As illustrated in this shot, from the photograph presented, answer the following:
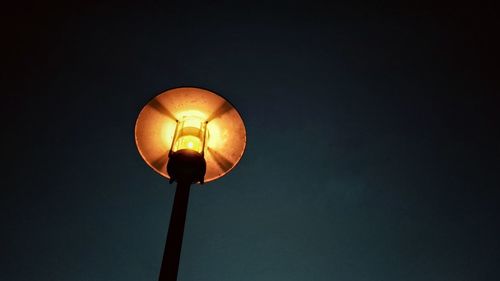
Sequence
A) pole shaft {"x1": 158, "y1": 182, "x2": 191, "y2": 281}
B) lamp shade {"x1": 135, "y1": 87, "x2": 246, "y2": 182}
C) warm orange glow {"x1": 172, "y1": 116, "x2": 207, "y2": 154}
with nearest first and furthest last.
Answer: pole shaft {"x1": 158, "y1": 182, "x2": 191, "y2": 281} < warm orange glow {"x1": 172, "y1": 116, "x2": 207, "y2": 154} < lamp shade {"x1": 135, "y1": 87, "x2": 246, "y2": 182}

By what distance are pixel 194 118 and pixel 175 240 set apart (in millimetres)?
945

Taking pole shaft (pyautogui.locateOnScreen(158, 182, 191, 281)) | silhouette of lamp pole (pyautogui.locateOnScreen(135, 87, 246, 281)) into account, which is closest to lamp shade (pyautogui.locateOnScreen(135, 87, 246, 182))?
silhouette of lamp pole (pyautogui.locateOnScreen(135, 87, 246, 281))

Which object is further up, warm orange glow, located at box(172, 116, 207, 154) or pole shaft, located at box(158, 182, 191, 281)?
warm orange glow, located at box(172, 116, 207, 154)

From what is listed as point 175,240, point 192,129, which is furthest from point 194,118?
point 175,240

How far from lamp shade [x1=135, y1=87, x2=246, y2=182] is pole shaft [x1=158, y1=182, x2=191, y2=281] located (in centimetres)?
46

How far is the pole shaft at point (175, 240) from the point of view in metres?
1.72

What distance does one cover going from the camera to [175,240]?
1838mm

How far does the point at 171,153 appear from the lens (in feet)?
7.68

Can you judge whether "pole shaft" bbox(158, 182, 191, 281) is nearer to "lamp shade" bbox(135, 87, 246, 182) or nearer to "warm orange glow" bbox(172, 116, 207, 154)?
"warm orange glow" bbox(172, 116, 207, 154)

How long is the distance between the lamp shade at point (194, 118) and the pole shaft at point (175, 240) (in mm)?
460

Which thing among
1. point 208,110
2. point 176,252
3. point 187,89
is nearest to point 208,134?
point 208,110

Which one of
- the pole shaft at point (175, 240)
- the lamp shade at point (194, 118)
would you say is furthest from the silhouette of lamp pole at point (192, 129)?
the pole shaft at point (175, 240)

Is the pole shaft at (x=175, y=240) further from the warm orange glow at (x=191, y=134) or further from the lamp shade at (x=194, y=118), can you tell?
the lamp shade at (x=194, y=118)

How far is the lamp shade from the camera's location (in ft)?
8.29
